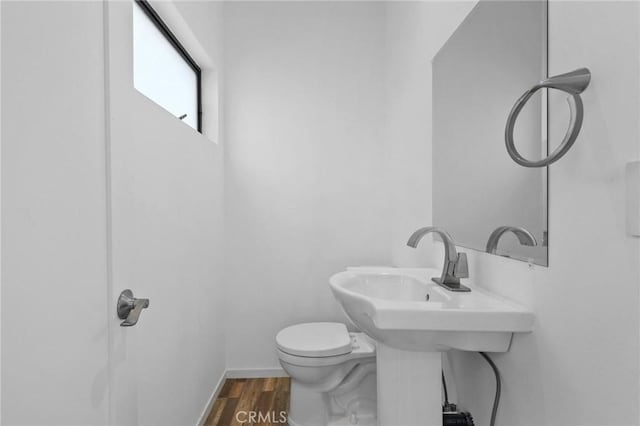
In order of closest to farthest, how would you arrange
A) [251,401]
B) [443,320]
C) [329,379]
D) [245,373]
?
[443,320], [329,379], [251,401], [245,373]

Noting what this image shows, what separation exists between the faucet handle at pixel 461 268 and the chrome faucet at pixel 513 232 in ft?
0.25

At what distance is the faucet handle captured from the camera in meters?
1.10

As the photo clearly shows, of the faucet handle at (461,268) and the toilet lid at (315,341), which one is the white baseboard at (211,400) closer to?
the toilet lid at (315,341)

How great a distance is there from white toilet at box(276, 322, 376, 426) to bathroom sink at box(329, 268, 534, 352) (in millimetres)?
656

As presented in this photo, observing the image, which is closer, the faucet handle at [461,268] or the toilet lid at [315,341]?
the faucet handle at [461,268]

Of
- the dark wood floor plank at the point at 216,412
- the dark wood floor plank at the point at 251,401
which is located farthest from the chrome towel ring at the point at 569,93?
the dark wood floor plank at the point at 216,412

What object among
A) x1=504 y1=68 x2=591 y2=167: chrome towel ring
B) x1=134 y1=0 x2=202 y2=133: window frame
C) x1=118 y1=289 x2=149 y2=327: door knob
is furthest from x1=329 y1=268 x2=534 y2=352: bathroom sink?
x1=134 y1=0 x2=202 y2=133: window frame

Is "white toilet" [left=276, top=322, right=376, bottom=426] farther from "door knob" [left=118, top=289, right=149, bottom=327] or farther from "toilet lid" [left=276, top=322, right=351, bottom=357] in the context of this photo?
"door knob" [left=118, top=289, right=149, bottom=327]

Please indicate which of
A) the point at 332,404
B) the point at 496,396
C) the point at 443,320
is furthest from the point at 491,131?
the point at 332,404

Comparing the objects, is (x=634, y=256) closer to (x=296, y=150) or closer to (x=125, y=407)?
(x=125, y=407)

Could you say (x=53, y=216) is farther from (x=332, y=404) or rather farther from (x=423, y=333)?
(x=332, y=404)

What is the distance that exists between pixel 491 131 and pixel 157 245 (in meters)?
1.21

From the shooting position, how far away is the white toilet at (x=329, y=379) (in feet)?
5.20

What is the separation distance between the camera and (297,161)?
87.7 inches
